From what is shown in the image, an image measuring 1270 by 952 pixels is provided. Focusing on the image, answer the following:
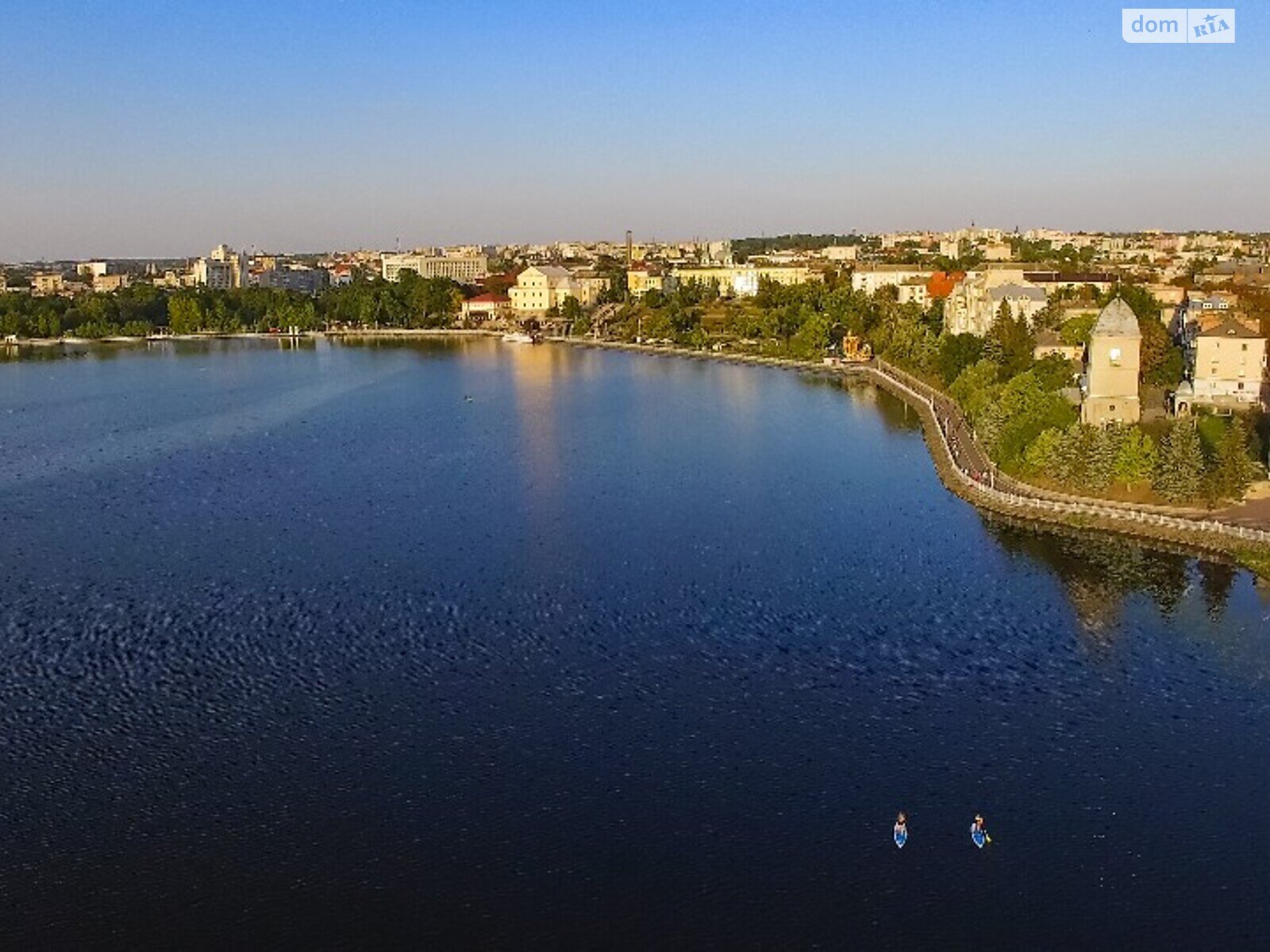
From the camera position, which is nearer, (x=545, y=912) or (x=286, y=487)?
(x=545, y=912)

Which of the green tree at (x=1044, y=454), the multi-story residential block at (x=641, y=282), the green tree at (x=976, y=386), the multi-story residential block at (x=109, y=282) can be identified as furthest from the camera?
the multi-story residential block at (x=109, y=282)

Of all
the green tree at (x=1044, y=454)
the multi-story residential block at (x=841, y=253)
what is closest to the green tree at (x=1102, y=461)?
the green tree at (x=1044, y=454)

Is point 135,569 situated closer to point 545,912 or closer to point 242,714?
point 242,714

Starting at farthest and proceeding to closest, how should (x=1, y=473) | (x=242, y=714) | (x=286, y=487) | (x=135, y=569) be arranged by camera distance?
(x=1, y=473), (x=286, y=487), (x=135, y=569), (x=242, y=714)

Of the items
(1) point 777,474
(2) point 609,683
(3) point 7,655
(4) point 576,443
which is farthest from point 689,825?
(4) point 576,443

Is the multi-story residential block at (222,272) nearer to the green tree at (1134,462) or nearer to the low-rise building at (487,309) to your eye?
the low-rise building at (487,309)

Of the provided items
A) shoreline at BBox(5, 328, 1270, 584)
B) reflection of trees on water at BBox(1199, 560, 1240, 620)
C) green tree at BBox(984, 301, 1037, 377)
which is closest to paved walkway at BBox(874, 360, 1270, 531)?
shoreline at BBox(5, 328, 1270, 584)
